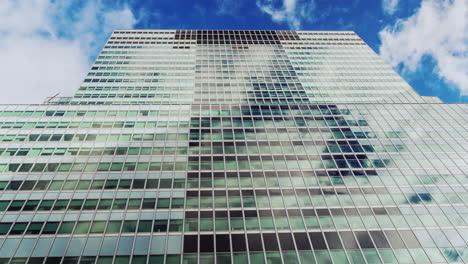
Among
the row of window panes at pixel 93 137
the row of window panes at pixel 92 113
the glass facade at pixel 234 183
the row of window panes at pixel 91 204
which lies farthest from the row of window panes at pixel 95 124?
the row of window panes at pixel 91 204

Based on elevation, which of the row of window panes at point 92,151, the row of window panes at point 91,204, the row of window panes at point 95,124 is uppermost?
the row of window panes at point 95,124

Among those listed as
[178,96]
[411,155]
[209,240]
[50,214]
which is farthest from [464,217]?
[178,96]

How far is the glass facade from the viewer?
996 inches

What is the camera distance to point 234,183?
32.5 meters

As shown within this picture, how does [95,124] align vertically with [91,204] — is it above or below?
above

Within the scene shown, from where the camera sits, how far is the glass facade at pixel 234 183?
996 inches

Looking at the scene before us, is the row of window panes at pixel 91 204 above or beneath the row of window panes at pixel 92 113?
beneath

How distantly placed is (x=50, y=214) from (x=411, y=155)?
4639 cm

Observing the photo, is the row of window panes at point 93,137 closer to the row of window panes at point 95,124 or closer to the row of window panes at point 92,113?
the row of window panes at point 95,124

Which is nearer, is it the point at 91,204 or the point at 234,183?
the point at 91,204

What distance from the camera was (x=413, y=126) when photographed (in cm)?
4219

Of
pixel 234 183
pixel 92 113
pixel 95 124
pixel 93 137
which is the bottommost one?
pixel 234 183

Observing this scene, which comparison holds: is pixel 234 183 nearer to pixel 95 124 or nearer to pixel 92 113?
pixel 95 124

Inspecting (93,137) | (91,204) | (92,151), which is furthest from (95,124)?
(91,204)
